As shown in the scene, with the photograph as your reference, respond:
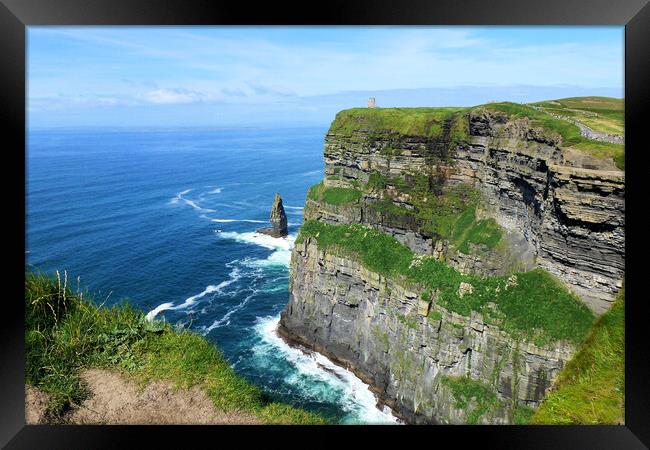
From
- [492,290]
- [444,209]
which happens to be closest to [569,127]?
[492,290]

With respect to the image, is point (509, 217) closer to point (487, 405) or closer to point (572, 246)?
point (572, 246)

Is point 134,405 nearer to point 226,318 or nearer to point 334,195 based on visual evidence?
point 334,195

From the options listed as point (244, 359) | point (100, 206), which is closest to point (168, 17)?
point (244, 359)

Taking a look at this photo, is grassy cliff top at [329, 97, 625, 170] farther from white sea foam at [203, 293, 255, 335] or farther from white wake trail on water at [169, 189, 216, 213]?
white wake trail on water at [169, 189, 216, 213]

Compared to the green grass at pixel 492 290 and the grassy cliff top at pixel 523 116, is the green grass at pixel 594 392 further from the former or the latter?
the grassy cliff top at pixel 523 116

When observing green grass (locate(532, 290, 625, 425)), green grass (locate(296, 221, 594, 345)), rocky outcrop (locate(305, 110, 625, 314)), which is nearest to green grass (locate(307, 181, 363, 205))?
rocky outcrop (locate(305, 110, 625, 314))
